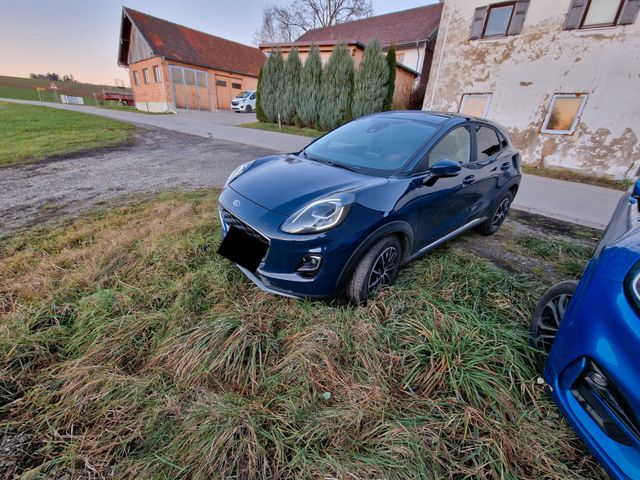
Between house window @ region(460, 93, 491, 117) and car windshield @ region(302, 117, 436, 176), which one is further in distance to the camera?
house window @ region(460, 93, 491, 117)

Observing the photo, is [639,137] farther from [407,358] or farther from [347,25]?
[347,25]

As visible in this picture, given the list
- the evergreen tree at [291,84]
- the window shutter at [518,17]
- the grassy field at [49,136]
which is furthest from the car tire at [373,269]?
the evergreen tree at [291,84]

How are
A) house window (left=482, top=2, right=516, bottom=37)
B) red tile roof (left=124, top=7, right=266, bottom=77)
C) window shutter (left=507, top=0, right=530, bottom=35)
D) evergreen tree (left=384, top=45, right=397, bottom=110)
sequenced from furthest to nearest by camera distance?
red tile roof (left=124, top=7, right=266, bottom=77)
evergreen tree (left=384, top=45, right=397, bottom=110)
house window (left=482, top=2, right=516, bottom=37)
window shutter (left=507, top=0, right=530, bottom=35)

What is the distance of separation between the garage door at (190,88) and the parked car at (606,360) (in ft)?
83.8

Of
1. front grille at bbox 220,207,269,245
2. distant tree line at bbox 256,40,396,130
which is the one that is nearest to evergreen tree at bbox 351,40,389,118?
distant tree line at bbox 256,40,396,130

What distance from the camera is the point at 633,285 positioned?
1170mm

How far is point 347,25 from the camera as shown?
2588cm

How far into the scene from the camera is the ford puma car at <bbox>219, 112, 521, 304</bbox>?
2.00m

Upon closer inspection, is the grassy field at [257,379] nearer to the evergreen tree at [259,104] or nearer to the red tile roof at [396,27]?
the evergreen tree at [259,104]

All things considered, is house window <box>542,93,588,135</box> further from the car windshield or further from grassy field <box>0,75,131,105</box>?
grassy field <box>0,75,131,105</box>

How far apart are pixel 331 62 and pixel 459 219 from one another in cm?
1234

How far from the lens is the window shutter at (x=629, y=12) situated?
7297 millimetres

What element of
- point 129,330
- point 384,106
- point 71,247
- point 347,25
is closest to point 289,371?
point 129,330

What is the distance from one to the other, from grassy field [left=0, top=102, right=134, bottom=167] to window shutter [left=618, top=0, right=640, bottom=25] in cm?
1422
